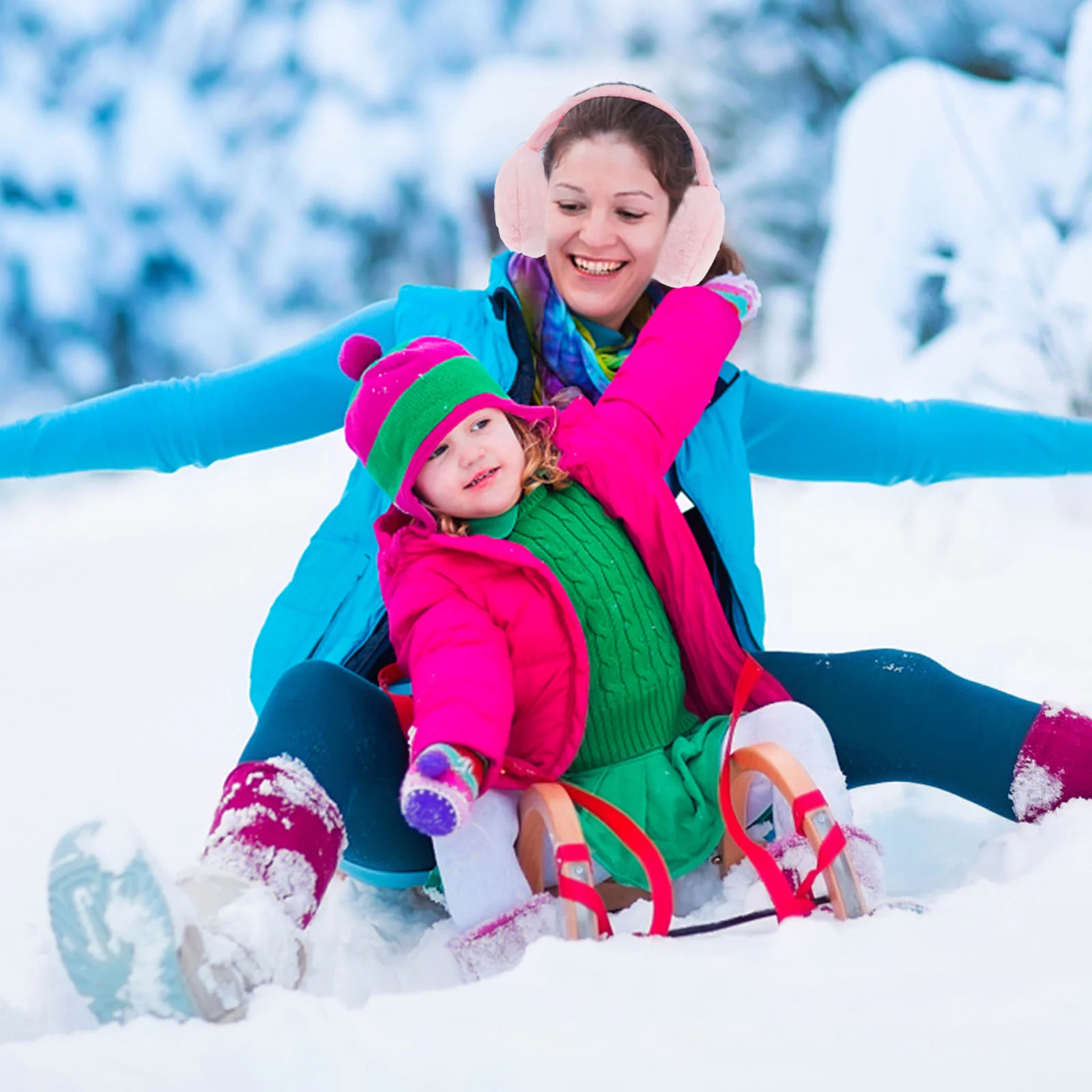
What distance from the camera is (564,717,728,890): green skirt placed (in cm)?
106

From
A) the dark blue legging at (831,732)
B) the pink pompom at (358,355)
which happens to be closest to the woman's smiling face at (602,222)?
the pink pompom at (358,355)

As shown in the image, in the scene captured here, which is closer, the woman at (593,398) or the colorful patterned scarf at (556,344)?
the woman at (593,398)

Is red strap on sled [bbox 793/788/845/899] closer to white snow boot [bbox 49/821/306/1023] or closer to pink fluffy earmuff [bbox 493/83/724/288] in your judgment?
white snow boot [bbox 49/821/306/1023]

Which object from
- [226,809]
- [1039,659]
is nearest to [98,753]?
[226,809]

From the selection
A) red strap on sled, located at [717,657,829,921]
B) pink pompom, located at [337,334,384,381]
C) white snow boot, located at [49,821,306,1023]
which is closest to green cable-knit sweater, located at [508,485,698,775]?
red strap on sled, located at [717,657,829,921]

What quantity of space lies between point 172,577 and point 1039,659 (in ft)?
6.04

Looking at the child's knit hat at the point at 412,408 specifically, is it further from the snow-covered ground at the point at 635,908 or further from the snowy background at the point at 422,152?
the snowy background at the point at 422,152

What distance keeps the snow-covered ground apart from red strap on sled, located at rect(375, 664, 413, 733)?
8.2 inches

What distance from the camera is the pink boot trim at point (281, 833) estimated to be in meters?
0.86

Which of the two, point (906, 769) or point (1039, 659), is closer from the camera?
point (906, 769)

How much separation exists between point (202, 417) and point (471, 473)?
0.47m

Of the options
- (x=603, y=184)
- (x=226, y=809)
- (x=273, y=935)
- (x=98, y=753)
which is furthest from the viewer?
(x=98, y=753)

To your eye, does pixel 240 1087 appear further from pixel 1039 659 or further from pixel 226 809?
pixel 1039 659

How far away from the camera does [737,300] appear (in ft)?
4.52
